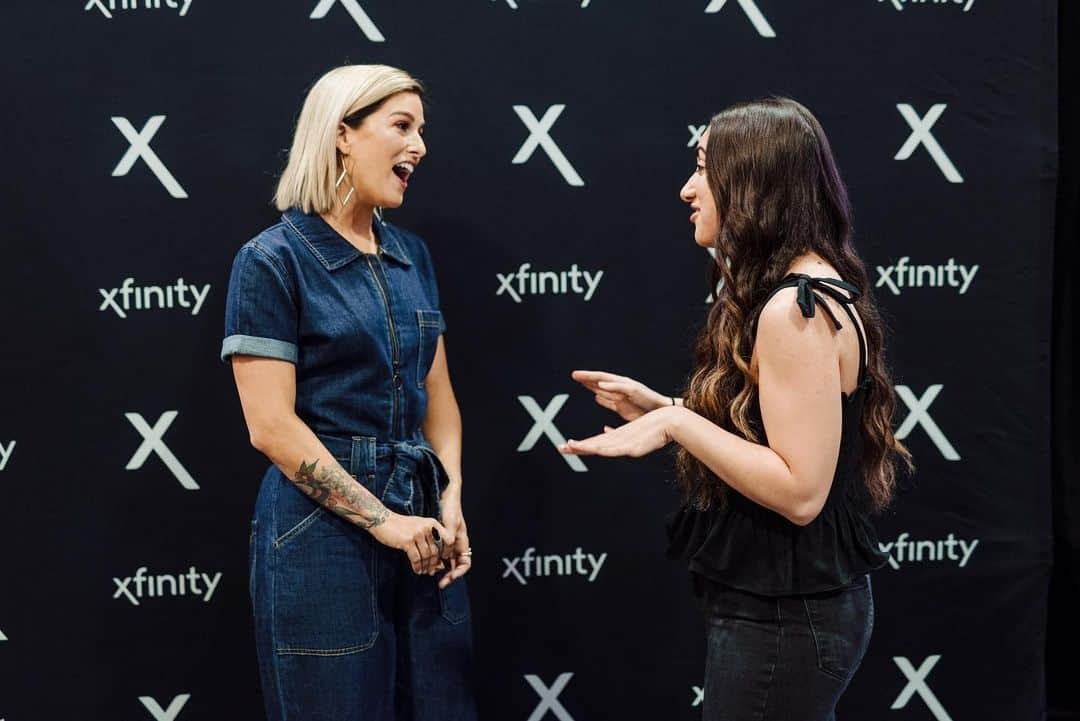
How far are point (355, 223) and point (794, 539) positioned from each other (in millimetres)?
1156

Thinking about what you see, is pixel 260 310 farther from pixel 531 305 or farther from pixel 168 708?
pixel 168 708

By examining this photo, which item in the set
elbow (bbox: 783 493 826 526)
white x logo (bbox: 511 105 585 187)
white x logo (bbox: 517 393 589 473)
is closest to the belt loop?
white x logo (bbox: 517 393 589 473)

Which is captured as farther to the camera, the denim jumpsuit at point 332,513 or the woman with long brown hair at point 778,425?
the denim jumpsuit at point 332,513

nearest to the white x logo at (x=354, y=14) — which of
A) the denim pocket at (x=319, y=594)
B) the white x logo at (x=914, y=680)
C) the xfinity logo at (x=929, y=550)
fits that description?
the denim pocket at (x=319, y=594)

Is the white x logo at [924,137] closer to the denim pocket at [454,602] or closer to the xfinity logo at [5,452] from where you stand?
the denim pocket at [454,602]

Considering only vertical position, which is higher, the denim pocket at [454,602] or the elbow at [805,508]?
the elbow at [805,508]

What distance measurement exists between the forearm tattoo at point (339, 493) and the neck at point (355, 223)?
1.65 ft

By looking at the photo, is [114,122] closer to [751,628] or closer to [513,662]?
[513,662]

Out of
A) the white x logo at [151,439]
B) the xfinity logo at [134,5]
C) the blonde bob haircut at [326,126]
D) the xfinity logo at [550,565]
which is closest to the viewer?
the blonde bob haircut at [326,126]

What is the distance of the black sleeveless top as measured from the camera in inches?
66.5

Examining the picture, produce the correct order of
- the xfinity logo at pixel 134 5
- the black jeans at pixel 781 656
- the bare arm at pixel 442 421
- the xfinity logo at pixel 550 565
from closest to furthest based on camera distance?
the black jeans at pixel 781 656 → the bare arm at pixel 442 421 → the xfinity logo at pixel 134 5 → the xfinity logo at pixel 550 565

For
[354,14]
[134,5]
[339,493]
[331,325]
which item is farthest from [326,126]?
[134,5]

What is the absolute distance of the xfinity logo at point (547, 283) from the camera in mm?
2750

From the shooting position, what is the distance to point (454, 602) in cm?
221
